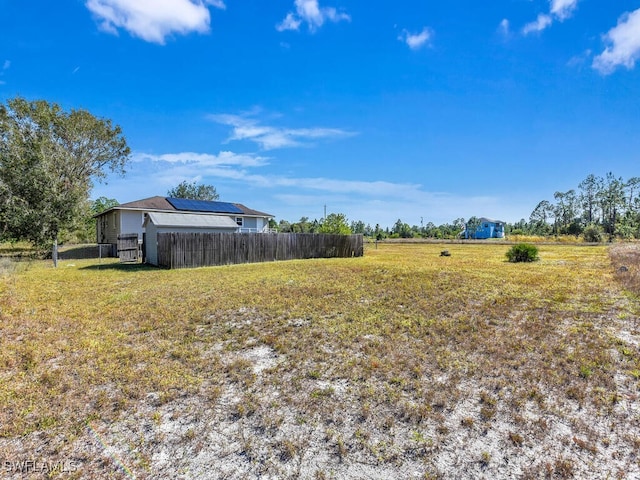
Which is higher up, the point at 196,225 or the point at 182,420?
the point at 196,225

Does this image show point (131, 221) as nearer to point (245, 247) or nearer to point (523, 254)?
point (245, 247)

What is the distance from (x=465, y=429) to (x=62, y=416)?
3.57 metres

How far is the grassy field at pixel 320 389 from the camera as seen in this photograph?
2.36m

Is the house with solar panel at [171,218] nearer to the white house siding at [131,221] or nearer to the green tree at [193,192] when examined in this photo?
the white house siding at [131,221]

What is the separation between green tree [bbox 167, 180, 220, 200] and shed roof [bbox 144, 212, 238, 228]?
28.0 meters

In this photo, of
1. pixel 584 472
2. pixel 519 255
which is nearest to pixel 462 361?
pixel 584 472

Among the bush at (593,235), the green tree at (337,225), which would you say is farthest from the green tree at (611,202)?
the green tree at (337,225)

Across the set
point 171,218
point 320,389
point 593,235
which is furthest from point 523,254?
point 593,235

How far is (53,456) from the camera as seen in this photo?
236 centimetres

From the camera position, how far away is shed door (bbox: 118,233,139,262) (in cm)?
1728

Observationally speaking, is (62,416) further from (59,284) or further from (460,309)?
(59,284)

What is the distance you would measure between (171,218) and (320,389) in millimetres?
14545

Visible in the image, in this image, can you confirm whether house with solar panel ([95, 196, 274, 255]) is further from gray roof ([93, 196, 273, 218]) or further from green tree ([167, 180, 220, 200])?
green tree ([167, 180, 220, 200])

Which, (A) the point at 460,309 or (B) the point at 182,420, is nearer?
(B) the point at 182,420
